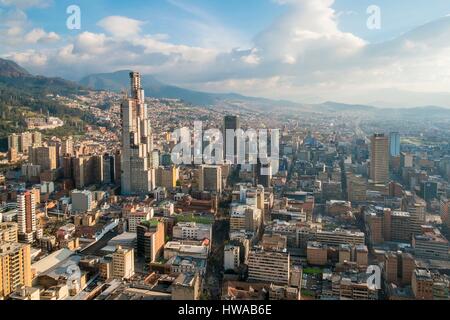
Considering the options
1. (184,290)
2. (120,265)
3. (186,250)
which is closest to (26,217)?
(120,265)

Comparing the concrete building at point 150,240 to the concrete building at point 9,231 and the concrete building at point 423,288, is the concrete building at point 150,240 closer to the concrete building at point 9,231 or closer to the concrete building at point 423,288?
the concrete building at point 9,231

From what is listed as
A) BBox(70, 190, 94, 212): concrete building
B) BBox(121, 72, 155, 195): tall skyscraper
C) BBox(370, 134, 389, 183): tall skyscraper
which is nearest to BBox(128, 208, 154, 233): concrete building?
BBox(70, 190, 94, 212): concrete building

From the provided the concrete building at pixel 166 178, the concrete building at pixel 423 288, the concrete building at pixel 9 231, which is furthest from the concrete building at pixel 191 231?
the concrete building at pixel 166 178

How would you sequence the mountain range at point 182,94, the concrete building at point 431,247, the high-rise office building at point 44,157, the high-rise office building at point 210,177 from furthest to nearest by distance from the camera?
the mountain range at point 182,94 < the high-rise office building at point 44,157 < the high-rise office building at point 210,177 < the concrete building at point 431,247
